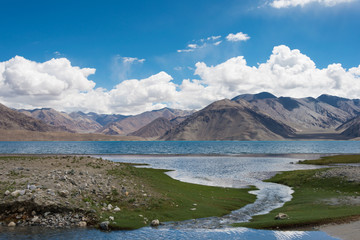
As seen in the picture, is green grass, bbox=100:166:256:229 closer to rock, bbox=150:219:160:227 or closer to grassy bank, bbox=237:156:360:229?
rock, bbox=150:219:160:227

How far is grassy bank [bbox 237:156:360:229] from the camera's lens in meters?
26.5

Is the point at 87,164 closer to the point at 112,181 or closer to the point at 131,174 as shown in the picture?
the point at 131,174

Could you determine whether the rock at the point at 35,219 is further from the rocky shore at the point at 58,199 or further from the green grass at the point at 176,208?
the green grass at the point at 176,208

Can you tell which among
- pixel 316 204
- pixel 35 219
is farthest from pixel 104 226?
pixel 316 204

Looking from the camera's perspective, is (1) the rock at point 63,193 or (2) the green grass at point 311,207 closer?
(2) the green grass at point 311,207

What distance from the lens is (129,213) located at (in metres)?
28.4

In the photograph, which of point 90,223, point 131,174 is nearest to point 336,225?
point 90,223

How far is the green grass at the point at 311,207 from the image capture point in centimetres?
2645

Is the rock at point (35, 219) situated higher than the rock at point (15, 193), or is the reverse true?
the rock at point (15, 193)

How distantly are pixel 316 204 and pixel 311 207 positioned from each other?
1.88 m

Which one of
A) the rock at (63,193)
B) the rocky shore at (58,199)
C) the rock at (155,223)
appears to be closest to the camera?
the rocky shore at (58,199)

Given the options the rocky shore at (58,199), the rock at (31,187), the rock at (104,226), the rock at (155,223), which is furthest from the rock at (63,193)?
the rock at (155,223)

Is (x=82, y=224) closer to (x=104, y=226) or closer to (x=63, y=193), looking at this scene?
(x=104, y=226)

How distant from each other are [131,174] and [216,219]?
21863 millimetres
